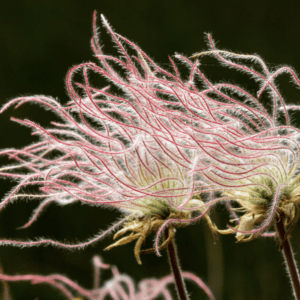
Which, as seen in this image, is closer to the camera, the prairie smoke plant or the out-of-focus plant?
the prairie smoke plant

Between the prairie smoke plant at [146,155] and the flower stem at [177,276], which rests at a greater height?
the prairie smoke plant at [146,155]

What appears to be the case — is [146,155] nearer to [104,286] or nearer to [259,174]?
[259,174]

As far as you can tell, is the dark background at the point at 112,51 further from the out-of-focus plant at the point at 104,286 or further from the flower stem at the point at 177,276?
the flower stem at the point at 177,276

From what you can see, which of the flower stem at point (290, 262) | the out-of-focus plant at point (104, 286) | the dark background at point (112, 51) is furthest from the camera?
the dark background at point (112, 51)

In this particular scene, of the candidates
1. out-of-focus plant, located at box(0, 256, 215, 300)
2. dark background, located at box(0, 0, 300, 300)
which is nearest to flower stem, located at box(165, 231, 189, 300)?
out-of-focus plant, located at box(0, 256, 215, 300)

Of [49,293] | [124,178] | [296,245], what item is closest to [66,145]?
[124,178]

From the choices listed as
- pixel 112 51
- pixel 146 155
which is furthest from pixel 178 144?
pixel 112 51

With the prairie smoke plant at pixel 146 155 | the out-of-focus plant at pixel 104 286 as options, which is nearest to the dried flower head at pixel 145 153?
the prairie smoke plant at pixel 146 155

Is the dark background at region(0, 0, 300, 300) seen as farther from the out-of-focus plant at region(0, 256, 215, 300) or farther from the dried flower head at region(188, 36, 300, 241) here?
the dried flower head at region(188, 36, 300, 241)
